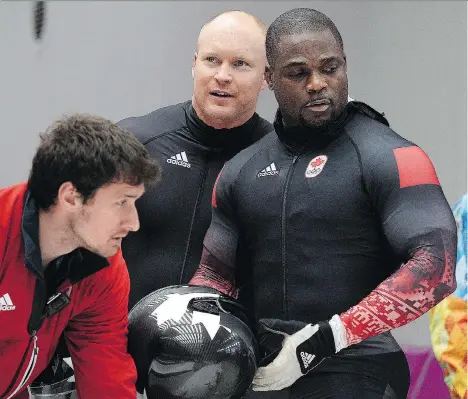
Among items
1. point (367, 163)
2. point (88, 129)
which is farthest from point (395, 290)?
point (88, 129)

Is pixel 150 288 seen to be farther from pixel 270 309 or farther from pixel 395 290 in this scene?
pixel 395 290

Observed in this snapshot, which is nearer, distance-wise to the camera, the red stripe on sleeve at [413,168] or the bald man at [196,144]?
the red stripe on sleeve at [413,168]

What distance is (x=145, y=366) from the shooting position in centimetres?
245

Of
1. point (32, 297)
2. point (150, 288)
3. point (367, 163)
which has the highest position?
point (367, 163)

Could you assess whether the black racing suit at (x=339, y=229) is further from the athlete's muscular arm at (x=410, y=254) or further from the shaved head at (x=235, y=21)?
the shaved head at (x=235, y=21)

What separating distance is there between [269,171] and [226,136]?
1.80ft

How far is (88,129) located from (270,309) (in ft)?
2.16

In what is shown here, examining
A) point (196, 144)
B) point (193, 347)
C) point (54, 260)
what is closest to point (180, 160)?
point (196, 144)

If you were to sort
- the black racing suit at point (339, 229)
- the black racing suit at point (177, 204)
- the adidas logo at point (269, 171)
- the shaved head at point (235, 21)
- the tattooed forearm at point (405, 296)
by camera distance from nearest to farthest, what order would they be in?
the tattooed forearm at point (405, 296), the black racing suit at point (339, 229), the adidas logo at point (269, 171), the black racing suit at point (177, 204), the shaved head at point (235, 21)

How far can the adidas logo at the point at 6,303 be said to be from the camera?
2322 mm

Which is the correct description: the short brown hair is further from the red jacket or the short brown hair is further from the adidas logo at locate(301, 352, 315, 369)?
the adidas logo at locate(301, 352, 315, 369)

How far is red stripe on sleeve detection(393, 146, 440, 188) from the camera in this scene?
2.33 meters

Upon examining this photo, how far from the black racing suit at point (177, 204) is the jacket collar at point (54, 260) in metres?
0.62

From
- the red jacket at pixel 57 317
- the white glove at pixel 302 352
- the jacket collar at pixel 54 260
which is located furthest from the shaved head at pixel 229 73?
the white glove at pixel 302 352
